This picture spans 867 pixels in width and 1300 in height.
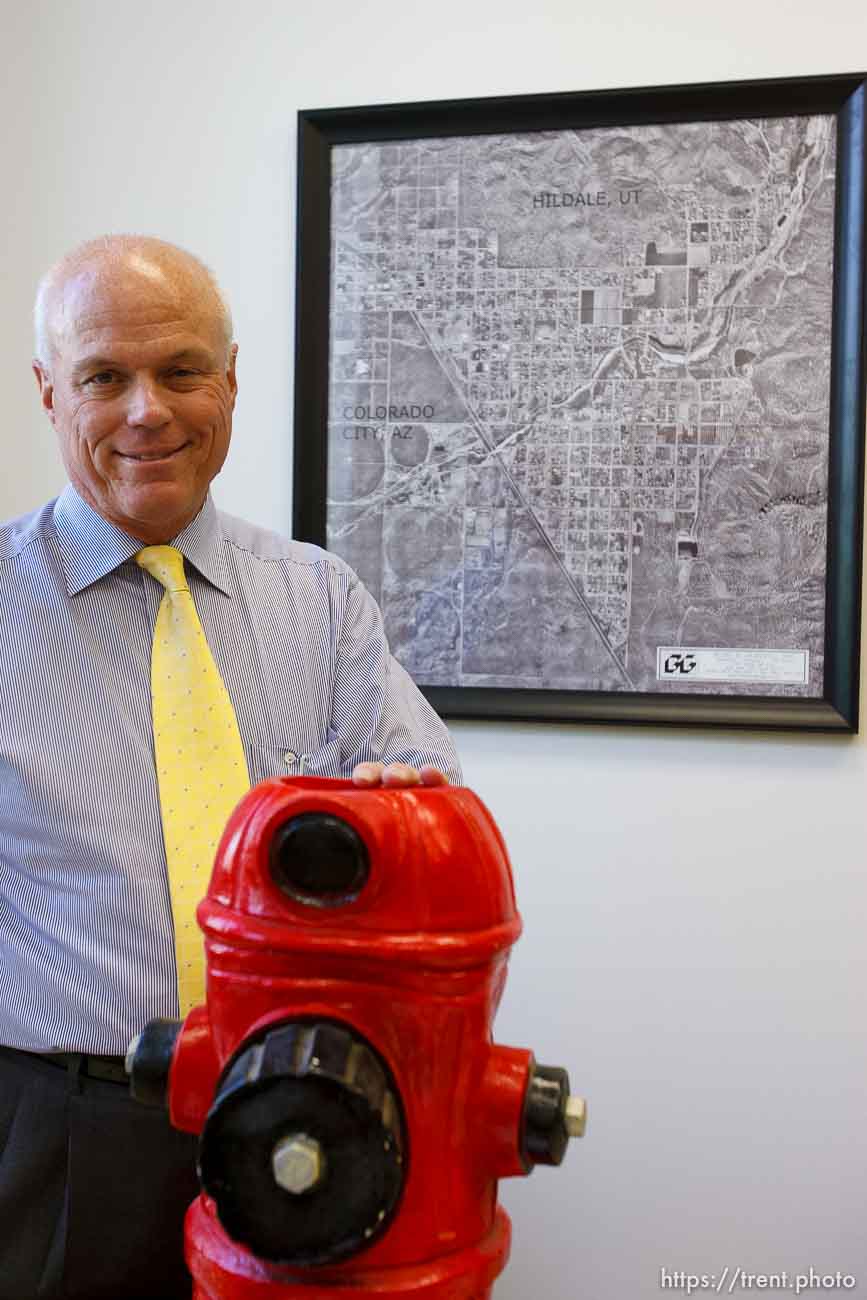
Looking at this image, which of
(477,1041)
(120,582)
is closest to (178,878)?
(120,582)

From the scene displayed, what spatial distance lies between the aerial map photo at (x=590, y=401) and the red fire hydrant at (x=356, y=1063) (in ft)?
4.82

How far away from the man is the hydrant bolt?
62 centimetres

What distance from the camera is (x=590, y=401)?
223cm

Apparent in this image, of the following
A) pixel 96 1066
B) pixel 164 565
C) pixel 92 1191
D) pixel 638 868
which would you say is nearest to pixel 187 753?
pixel 164 565

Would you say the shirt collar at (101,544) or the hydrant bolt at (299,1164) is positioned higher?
the shirt collar at (101,544)

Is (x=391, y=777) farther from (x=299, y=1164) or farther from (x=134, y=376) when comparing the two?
(x=134, y=376)

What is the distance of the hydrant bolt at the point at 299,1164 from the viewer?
67 cm

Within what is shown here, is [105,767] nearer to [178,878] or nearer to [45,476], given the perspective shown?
[178,878]

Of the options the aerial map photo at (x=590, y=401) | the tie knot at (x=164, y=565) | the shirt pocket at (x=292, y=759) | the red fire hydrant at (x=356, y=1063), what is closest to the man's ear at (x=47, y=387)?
the tie knot at (x=164, y=565)

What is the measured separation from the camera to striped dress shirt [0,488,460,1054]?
1.27 m

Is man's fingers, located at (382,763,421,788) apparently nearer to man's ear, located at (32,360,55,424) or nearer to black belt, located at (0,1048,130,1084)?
black belt, located at (0,1048,130,1084)

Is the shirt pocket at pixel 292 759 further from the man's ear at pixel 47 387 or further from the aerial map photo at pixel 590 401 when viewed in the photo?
the aerial map photo at pixel 590 401

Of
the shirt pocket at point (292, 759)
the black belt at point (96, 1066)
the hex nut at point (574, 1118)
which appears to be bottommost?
the black belt at point (96, 1066)

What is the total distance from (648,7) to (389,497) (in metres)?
0.92
